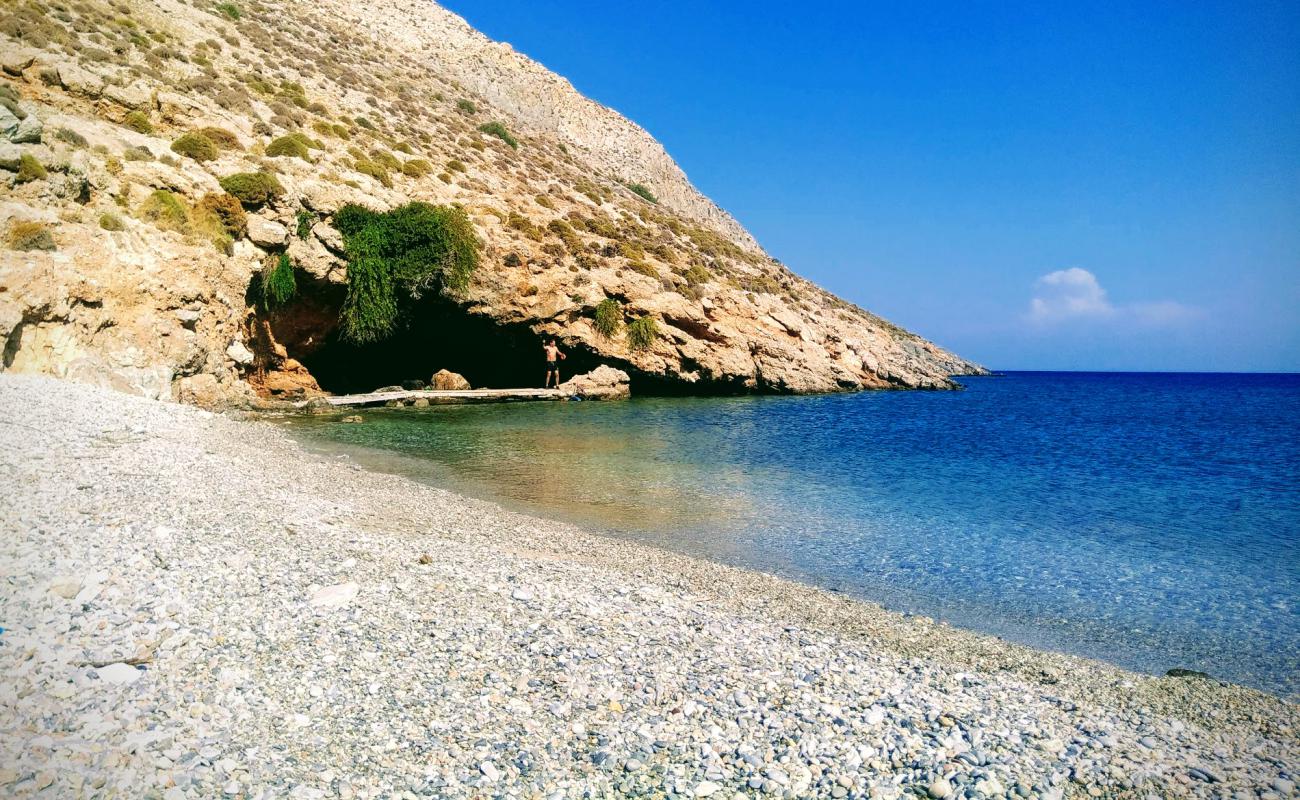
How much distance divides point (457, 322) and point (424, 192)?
23.3ft

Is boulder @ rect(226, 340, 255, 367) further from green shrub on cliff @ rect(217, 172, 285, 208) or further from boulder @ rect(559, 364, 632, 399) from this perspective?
boulder @ rect(559, 364, 632, 399)

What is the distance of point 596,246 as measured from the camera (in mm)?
38688

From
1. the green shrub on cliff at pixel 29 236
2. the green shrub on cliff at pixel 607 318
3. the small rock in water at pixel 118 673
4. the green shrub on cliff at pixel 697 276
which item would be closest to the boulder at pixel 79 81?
the green shrub on cliff at pixel 29 236

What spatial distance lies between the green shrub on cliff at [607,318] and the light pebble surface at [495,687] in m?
28.1

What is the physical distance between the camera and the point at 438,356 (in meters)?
36.8

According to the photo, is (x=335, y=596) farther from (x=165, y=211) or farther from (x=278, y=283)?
(x=278, y=283)

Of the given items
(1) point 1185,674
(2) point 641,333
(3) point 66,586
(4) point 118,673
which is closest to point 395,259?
(2) point 641,333

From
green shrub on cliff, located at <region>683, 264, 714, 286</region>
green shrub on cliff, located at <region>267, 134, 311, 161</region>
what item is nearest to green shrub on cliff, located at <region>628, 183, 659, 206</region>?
green shrub on cliff, located at <region>683, 264, 714, 286</region>

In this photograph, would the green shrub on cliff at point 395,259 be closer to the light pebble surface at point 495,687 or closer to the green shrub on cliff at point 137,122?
the green shrub on cliff at point 137,122

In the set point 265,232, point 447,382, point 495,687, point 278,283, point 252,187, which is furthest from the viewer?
point 447,382

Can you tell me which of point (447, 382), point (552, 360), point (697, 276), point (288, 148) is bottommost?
point (447, 382)

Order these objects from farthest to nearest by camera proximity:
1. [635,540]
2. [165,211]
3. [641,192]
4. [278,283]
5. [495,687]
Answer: [641,192], [278,283], [165,211], [635,540], [495,687]

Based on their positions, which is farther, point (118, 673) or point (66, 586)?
point (66, 586)

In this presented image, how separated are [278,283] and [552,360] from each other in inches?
539
